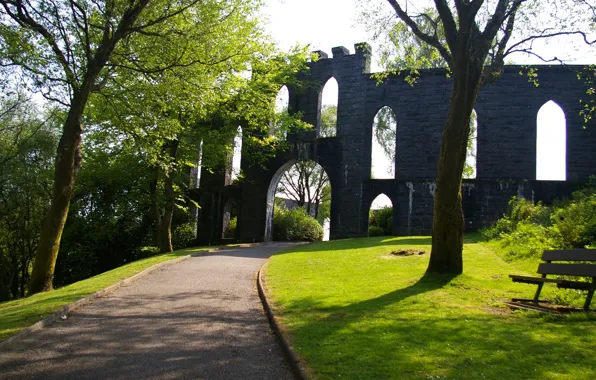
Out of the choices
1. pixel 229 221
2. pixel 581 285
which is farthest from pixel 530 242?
pixel 229 221

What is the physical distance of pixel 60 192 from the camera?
13.9 metres

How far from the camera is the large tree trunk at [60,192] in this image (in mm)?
13727

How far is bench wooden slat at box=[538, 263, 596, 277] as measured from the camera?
7203 mm

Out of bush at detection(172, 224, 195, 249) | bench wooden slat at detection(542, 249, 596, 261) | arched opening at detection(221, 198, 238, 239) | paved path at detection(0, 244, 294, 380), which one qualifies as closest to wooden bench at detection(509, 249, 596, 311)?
bench wooden slat at detection(542, 249, 596, 261)

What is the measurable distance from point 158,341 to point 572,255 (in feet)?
20.8

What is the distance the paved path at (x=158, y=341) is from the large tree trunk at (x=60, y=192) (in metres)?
4.25

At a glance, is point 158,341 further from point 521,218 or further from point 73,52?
point 521,218

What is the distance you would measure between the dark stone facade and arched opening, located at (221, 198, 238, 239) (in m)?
1.15

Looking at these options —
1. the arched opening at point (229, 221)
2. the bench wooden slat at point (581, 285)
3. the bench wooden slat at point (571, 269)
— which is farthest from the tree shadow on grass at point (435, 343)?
the arched opening at point (229, 221)

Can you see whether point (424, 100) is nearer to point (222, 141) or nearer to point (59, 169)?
point (222, 141)

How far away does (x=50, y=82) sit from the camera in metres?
14.1

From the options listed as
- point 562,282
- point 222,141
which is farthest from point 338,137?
point 562,282

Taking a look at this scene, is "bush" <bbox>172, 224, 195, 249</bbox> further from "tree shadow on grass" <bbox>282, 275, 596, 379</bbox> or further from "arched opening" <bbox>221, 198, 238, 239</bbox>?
"tree shadow on grass" <bbox>282, 275, 596, 379</bbox>

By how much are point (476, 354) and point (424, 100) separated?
2217cm
